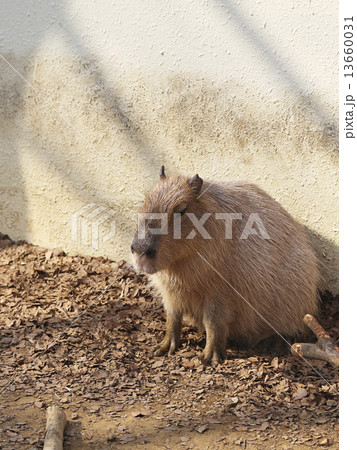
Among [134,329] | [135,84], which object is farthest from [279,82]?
[134,329]

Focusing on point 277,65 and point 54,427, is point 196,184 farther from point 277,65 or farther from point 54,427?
point 54,427

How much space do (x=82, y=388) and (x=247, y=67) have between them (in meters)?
2.74

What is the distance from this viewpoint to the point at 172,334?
4.40 meters

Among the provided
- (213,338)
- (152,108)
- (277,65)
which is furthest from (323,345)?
(152,108)

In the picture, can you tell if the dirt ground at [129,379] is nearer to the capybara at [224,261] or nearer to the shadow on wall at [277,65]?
the capybara at [224,261]

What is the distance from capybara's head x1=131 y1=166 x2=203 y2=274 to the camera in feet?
12.5

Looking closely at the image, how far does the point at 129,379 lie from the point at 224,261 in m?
1.06

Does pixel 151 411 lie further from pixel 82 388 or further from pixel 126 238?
pixel 126 238

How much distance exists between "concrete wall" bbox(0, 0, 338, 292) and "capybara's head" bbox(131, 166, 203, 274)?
100 cm

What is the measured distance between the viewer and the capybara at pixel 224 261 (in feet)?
12.9

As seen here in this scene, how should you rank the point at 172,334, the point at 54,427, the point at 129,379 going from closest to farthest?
the point at 54,427, the point at 129,379, the point at 172,334

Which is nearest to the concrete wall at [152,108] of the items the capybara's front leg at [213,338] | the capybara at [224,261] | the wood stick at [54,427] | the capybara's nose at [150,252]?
the capybara at [224,261]

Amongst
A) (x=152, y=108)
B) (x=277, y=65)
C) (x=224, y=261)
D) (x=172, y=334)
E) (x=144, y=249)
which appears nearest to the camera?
(x=144, y=249)

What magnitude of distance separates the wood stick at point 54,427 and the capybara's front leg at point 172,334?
1131mm
